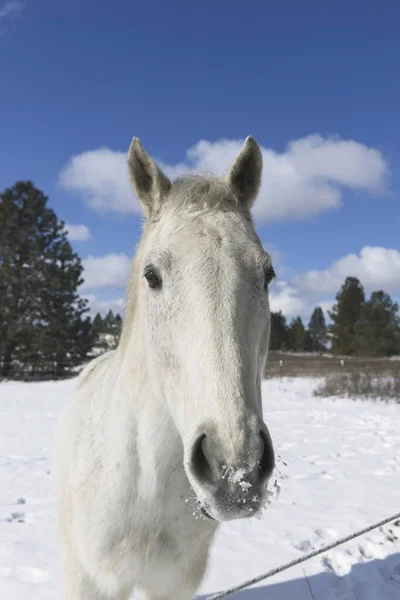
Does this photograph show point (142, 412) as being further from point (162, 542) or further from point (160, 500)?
point (162, 542)

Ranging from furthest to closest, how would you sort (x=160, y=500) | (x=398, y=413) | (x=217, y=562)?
(x=398, y=413), (x=217, y=562), (x=160, y=500)

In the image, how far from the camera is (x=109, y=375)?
2912mm

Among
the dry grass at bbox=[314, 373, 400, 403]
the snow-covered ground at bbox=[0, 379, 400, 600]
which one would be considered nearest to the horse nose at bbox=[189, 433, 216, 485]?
the snow-covered ground at bbox=[0, 379, 400, 600]

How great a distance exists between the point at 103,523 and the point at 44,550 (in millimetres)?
2323

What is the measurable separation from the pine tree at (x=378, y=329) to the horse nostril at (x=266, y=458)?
4053cm

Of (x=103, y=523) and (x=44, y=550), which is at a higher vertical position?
(x=103, y=523)

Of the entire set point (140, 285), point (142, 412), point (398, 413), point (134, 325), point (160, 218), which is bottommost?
point (398, 413)

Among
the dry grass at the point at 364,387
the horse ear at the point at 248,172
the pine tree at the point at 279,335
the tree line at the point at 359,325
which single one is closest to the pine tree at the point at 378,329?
the tree line at the point at 359,325

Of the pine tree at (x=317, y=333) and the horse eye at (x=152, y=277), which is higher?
the pine tree at (x=317, y=333)

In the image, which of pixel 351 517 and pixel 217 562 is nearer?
pixel 217 562

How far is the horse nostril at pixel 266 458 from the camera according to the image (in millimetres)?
1519

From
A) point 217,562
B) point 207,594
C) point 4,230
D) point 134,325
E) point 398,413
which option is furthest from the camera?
point 4,230

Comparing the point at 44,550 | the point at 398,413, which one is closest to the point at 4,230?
the point at 398,413

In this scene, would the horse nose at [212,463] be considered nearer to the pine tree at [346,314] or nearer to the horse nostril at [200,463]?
→ the horse nostril at [200,463]
